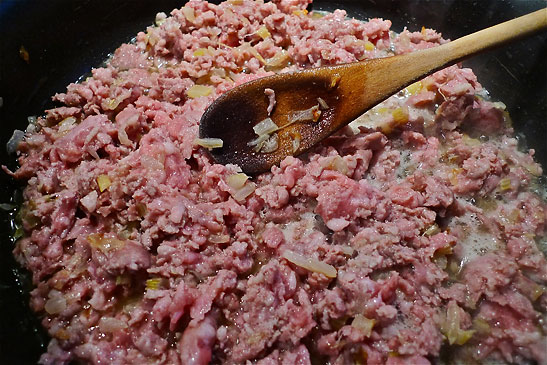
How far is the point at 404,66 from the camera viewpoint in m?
2.58

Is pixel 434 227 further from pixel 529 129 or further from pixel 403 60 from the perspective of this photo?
pixel 529 129

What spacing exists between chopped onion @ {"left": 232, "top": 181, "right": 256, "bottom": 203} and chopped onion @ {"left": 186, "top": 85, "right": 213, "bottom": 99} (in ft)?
2.62

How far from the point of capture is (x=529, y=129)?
3145 millimetres

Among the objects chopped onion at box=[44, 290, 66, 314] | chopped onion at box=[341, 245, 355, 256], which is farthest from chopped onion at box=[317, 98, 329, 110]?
chopped onion at box=[44, 290, 66, 314]

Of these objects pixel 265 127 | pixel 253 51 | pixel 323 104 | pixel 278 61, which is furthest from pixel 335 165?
pixel 253 51

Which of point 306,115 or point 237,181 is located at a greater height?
point 306,115

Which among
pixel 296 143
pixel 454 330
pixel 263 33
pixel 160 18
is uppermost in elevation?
pixel 160 18

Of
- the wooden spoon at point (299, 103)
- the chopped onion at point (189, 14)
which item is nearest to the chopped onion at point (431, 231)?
the wooden spoon at point (299, 103)

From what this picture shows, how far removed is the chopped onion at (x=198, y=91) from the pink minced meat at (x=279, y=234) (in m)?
0.05

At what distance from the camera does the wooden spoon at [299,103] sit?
8.57ft

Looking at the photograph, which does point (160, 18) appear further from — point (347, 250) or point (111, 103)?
point (347, 250)

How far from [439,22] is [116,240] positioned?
120 inches

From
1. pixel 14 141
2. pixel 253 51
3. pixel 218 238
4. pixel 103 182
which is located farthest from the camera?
pixel 253 51

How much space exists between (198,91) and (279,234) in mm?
1219
